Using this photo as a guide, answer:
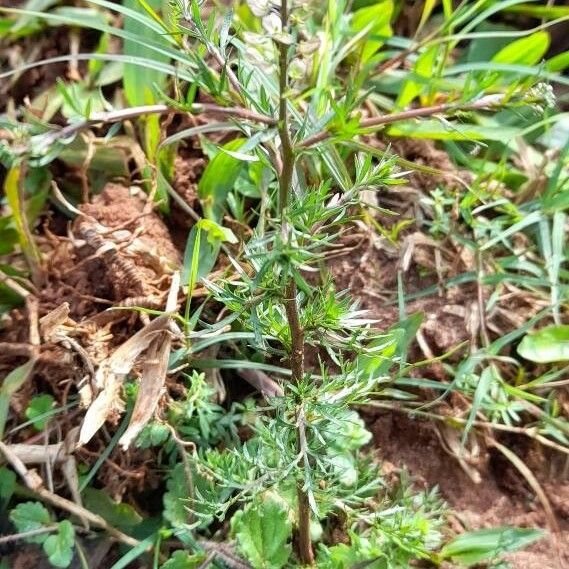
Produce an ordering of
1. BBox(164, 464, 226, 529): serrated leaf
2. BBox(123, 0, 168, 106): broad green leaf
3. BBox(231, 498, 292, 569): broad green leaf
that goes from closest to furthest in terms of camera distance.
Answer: BBox(231, 498, 292, 569): broad green leaf, BBox(164, 464, 226, 529): serrated leaf, BBox(123, 0, 168, 106): broad green leaf

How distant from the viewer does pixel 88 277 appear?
1.44 meters

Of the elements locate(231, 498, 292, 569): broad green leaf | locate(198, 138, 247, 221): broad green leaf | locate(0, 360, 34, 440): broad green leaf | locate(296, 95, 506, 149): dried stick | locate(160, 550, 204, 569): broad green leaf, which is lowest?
locate(160, 550, 204, 569): broad green leaf

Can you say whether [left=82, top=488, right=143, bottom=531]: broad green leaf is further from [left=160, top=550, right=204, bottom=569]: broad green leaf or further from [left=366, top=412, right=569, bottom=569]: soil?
[left=366, top=412, right=569, bottom=569]: soil

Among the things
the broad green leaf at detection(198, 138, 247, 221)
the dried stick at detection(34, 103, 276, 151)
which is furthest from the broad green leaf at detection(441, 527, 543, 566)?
the dried stick at detection(34, 103, 276, 151)

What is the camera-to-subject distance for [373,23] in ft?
5.22

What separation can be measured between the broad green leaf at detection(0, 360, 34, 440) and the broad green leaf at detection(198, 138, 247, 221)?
18.2 inches

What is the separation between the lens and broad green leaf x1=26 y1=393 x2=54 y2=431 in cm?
134

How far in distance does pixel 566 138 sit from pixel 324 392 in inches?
43.1

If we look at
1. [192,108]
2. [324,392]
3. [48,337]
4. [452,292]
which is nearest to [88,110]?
[192,108]

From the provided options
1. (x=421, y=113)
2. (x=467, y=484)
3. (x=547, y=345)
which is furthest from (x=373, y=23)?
(x=467, y=484)

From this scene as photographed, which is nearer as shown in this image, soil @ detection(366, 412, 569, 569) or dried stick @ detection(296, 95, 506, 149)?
dried stick @ detection(296, 95, 506, 149)

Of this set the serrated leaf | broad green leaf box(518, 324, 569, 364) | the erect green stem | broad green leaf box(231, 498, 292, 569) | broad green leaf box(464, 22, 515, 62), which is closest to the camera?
the erect green stem

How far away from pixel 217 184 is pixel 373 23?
51 centimetres

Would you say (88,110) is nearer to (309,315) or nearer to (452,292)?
(309,315)
